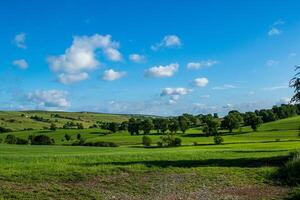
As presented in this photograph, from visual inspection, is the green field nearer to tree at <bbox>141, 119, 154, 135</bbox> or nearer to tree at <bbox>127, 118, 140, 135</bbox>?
tree at <bbox>141, 119, 154, 135</bbox>

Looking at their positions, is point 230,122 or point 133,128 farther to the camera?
point 133,128

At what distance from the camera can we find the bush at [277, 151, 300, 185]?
27734 mm

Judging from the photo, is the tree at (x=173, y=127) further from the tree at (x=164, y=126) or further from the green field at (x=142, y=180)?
the green field at (x=142, y=180)

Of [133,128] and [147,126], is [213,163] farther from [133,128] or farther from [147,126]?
[133,128]

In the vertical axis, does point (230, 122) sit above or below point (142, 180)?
above

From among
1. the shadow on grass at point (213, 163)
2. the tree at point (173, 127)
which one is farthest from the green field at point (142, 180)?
the tree at point (173, 127)

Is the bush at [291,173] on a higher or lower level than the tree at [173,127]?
lower

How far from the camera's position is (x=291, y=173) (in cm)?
2906

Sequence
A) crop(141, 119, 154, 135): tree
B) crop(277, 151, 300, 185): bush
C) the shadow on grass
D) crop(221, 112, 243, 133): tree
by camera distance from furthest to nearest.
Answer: crop(141, 119, 154, 135): tree
crop(221, 112, 243, 133): tree
the shadow on grass
crop(277, 151, 300, 185): bush

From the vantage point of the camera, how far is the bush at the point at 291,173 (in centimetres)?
2773

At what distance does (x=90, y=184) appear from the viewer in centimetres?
2442

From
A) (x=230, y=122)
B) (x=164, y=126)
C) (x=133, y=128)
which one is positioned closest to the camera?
(x=230, y=122)

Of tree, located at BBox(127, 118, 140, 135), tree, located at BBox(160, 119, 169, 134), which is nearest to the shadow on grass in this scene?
tree, located at BBox(160, 119, 169, 134)

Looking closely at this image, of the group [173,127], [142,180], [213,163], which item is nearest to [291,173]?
[213,163]
